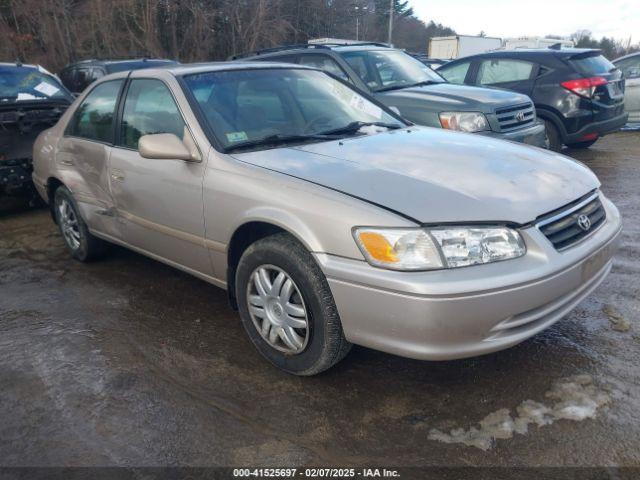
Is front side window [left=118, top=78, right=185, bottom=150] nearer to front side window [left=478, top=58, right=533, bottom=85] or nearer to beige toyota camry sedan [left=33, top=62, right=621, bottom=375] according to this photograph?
beige toyota camry sedan [left=33, top=62, right=621, bottom=375]

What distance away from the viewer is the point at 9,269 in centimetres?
469

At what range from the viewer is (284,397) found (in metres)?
2.74

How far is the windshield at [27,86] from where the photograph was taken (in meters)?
6.50

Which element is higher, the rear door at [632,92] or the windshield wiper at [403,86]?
the windshield wiper at [403,86]

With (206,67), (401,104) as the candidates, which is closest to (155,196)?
(206,67)

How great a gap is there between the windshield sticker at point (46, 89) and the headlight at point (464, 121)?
15.4 feet

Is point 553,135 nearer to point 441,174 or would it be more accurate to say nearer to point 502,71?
point 502,71

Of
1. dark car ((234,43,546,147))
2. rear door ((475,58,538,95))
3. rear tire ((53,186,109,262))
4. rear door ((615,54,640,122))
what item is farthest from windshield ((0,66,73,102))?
rear door ((615,54,640,122))

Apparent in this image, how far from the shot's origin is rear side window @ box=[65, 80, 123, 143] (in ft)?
13.4

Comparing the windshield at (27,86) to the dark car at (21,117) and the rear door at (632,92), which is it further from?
the rear door at (632,92)

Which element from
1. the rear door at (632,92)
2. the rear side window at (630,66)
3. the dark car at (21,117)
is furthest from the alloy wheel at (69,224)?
the rear side window at (630,66)

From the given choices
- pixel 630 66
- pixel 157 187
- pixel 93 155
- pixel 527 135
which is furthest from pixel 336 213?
pixel 630 66

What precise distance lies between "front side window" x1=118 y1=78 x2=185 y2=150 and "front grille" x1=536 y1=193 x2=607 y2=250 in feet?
6.97

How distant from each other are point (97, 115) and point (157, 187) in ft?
3.99
